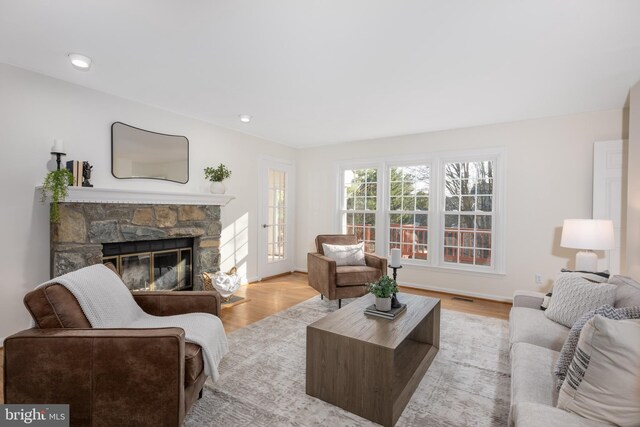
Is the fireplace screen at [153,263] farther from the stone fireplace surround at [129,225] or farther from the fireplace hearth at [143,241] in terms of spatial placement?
the stone fireplace surround at [129,225]

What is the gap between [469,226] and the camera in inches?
178

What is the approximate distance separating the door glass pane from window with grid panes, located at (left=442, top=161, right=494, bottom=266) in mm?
2755

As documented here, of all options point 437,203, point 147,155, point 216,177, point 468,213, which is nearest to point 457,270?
point 468,213

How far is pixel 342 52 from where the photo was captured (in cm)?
239

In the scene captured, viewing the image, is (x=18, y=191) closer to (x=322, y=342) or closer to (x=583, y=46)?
(x=322, y=342)

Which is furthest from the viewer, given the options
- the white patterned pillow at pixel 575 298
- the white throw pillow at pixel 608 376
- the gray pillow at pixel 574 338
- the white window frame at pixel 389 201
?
the white window frame at pixel 389 201

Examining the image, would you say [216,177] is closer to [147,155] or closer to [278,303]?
[147,155]

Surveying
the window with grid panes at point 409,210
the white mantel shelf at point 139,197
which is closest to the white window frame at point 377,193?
the window with grid panes at point 409,210

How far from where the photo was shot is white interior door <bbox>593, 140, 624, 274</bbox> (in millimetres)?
3463

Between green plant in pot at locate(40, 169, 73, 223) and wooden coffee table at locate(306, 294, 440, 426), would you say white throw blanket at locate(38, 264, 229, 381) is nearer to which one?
wooden coffee table at locate(306, 294, 440, 426)

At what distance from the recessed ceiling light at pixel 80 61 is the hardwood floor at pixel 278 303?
2.63 meters

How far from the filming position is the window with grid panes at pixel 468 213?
14.4ft

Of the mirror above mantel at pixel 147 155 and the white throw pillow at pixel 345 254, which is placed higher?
the mirror above mantel at pixel 147 155

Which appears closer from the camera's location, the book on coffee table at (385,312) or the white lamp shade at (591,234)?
the book on coffee table at (385,312)
